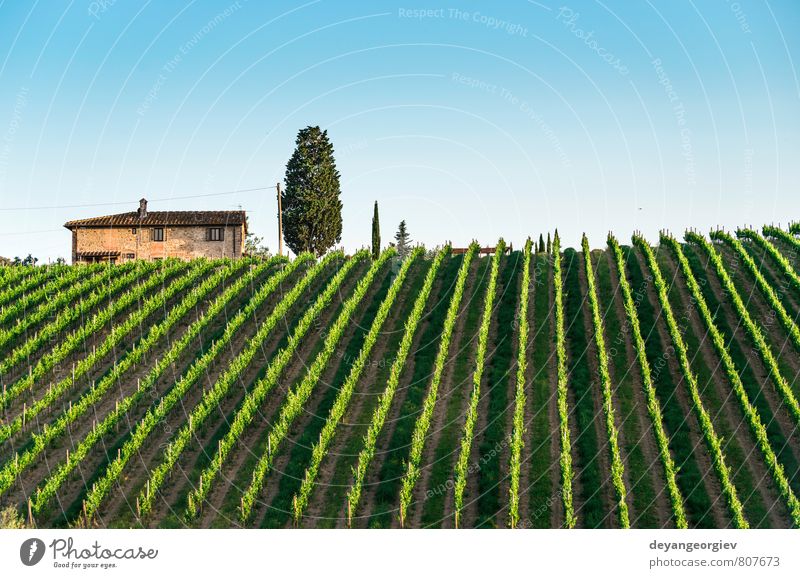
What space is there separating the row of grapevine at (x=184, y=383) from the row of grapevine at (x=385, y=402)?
674 cm

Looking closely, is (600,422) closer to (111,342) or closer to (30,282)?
(111,342)

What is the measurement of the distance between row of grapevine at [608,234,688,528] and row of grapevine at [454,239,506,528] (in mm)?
6146

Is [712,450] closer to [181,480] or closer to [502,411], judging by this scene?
[502,411]

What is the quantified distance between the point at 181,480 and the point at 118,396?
7.55m

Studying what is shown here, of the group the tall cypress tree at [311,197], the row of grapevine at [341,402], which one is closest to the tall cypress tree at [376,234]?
the tall cypress tree at [311,197]

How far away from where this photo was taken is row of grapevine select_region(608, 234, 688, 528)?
2381 cm

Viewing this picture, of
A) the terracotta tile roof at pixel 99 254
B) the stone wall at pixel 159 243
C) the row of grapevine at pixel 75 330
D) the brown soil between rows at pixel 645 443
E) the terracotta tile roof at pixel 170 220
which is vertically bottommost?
the brown soil between rows at pixel 645 443

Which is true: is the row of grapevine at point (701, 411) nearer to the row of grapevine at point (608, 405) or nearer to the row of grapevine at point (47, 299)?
the row of grapevine at point (608, 405)

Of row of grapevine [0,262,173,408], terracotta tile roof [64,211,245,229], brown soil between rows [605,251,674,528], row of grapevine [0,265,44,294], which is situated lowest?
brown soil between rows [605,251,674,528]

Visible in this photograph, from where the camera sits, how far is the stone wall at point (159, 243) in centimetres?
6619

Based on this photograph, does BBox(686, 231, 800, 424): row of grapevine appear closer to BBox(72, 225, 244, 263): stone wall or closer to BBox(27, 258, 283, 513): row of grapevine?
BBox(27, 258, 283, 513): row of grapevine

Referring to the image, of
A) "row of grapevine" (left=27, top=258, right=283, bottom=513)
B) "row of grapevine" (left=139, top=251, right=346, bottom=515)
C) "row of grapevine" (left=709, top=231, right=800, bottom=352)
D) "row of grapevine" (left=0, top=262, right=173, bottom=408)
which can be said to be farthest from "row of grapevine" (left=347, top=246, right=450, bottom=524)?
"row of grapevine" (left=709, top=231, right=800, bottom=352)

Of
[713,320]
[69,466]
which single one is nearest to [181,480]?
[69,466]

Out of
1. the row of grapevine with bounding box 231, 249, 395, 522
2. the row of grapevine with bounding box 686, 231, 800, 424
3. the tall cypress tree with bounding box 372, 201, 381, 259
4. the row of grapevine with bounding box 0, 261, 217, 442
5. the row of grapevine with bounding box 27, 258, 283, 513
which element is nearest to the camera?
the row of grapevine with bounding box 231, 249, 395, 522
